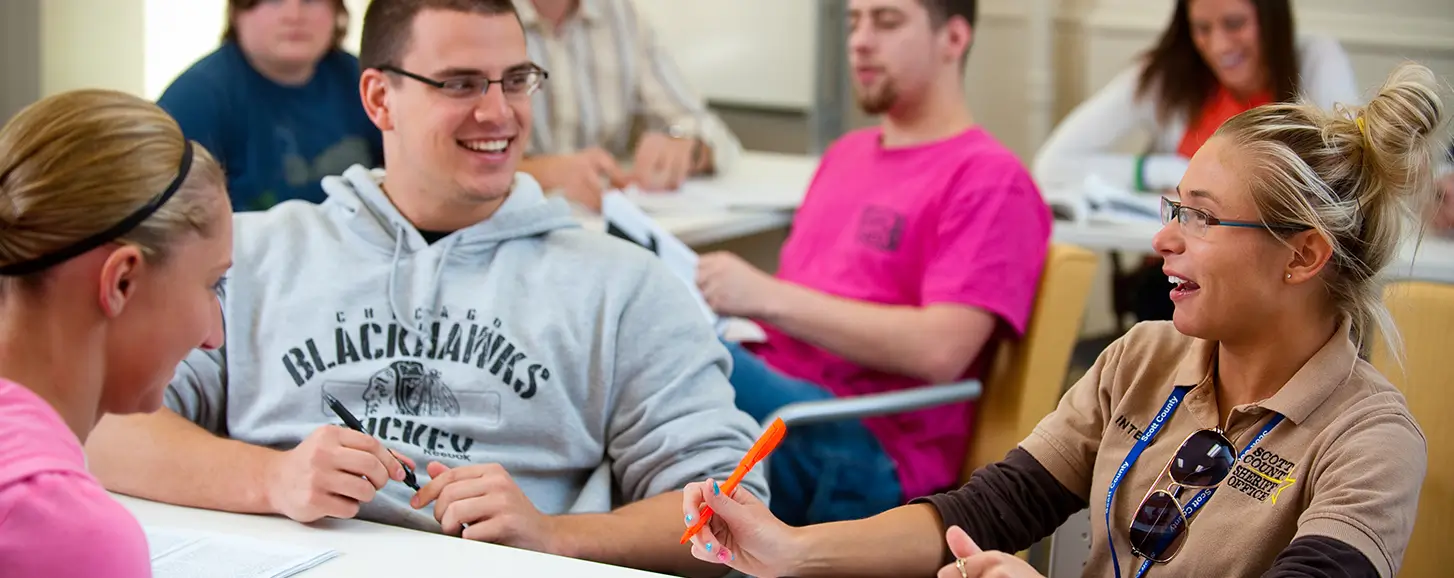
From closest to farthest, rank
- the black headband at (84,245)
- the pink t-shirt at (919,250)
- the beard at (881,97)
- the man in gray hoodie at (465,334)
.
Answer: the black headband at (84,245) → the man in gray hoodie at (465,334) → the pink t-shirt at (919,250) → the beard at (881,97)

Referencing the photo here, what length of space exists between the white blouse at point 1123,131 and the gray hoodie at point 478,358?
194cm

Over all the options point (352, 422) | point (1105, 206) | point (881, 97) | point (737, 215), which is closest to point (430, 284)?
point (352, 422)

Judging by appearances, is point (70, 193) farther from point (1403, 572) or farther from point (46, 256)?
point (1403, 572)

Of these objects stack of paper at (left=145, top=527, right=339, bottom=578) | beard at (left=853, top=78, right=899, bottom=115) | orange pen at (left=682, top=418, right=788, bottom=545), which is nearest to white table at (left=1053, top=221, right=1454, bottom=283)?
beard at (left=853, top=78, right=899, bottom=115)

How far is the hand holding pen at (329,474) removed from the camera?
1.27m

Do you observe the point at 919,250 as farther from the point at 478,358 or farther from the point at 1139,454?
the point at 1139,454

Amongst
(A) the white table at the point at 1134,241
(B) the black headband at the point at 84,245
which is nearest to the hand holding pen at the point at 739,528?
(B) the black headband at the point at 84,245

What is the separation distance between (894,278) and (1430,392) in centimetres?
91

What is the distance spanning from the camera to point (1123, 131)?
3512 millimetres

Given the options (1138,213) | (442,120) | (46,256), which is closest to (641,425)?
(442,120)

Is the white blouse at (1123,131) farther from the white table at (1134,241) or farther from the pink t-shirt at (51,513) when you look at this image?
the pink t-shirt at (51,513)

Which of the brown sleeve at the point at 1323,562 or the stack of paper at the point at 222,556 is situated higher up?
the brown sleeve at the point at 1323,562

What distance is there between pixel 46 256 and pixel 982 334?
1.32 meters

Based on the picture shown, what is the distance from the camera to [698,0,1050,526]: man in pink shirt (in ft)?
6.39
